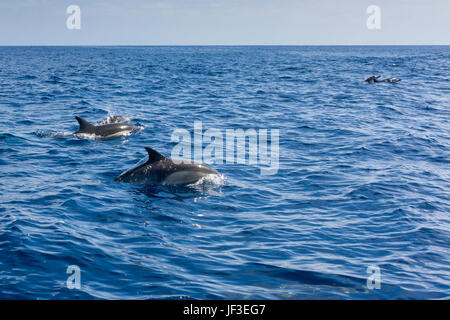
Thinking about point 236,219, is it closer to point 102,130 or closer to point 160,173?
point 160,173

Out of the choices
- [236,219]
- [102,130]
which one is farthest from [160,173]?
[102,130]

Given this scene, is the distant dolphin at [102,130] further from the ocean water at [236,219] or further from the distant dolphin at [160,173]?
the distant dolphin at [160,173]

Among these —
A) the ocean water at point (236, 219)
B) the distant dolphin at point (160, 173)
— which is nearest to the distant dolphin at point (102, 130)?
the ocean water at point (236, 219)

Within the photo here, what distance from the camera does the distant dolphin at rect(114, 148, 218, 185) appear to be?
13758 millimetres

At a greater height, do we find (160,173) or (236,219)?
(160,173)

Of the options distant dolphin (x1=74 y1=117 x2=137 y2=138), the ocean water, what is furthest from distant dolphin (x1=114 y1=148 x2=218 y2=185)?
distant dolphin (x1=74 y1=117 x2=137 y2=138)

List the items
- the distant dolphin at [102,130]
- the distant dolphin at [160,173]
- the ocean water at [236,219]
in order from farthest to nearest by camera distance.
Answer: the distant dolphin at [102,130] → the distant dolphin at [160,173] → the ocean water at [236,219]

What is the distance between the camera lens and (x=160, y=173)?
13.8 meters

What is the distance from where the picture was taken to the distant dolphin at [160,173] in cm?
1376

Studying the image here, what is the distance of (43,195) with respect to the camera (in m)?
12.7

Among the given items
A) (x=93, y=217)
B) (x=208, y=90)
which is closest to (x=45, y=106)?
(x=208, y=90)

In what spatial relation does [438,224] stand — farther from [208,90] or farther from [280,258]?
[208,90]

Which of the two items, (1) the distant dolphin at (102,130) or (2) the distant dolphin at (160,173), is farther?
(1) the distant dolphin at (102,130)

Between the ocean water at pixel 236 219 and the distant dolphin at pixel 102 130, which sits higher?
the distant dolphin at pixel 102 130
